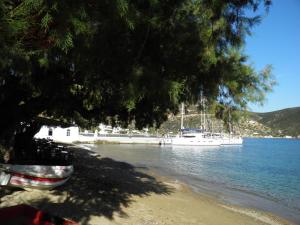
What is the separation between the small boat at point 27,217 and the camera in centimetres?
648

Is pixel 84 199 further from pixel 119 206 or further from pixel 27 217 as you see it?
pixel 27 217

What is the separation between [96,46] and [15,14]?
2.23 m

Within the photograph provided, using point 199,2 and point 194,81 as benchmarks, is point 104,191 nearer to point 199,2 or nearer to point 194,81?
point 194,81

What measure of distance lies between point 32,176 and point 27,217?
18.6ft

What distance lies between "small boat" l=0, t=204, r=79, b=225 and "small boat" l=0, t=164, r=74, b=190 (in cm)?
446

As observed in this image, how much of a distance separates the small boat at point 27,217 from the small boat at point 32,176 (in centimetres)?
446

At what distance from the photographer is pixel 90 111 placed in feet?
47.0

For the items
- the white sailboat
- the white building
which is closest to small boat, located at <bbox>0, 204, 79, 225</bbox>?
the white building

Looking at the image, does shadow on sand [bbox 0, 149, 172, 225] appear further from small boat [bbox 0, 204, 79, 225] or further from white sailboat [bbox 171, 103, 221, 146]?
white sailboat [bbox 171, 103, 221, 146]

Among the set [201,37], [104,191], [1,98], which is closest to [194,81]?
[201,37]

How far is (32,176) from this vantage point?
1218cm

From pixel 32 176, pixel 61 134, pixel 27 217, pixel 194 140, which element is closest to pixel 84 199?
pixel 32 176

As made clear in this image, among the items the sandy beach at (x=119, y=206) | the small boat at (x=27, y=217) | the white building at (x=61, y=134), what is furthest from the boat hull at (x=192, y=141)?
the small boat at (x=27, y=217)

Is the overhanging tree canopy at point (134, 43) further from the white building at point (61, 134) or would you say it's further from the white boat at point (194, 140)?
the white boat at point (194, 140)
